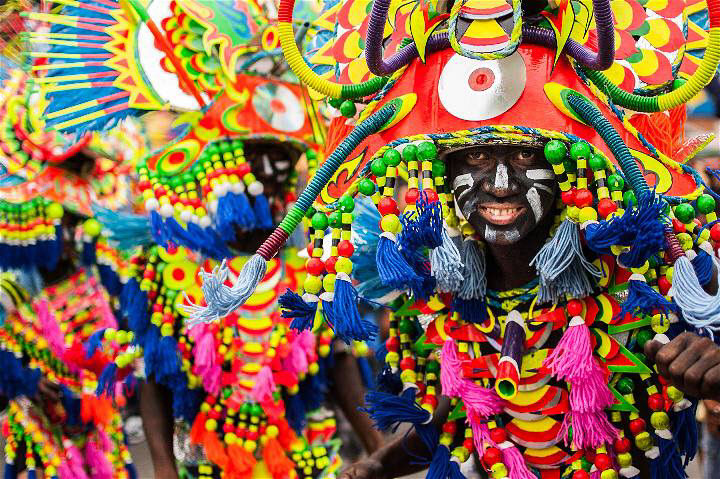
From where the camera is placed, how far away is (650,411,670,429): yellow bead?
356 centimetres

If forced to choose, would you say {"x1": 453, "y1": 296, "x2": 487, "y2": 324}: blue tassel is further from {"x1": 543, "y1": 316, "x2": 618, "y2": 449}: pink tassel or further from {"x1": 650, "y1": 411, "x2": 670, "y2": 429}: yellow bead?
{"x1": 650, "y1": 411, "x2": 670, "y2": 429}: yellow bead

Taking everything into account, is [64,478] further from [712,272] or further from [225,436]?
[712,272]

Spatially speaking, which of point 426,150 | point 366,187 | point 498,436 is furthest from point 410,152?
point 498,436

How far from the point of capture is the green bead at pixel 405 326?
4.09 m

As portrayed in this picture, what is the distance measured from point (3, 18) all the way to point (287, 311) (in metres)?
2.99

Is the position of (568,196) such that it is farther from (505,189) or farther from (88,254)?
(88,254)

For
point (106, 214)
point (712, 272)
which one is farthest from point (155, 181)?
point (712, 272)

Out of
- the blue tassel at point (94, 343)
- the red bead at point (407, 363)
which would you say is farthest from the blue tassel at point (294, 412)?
the red bead at point (407, 363)

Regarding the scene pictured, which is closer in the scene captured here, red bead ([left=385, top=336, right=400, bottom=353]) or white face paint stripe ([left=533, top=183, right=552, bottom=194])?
white face paint stripe ([left=533, top=183, right=552, bottom=194])

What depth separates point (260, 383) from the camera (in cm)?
514

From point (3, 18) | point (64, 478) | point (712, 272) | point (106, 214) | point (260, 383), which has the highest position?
point (3, 18)

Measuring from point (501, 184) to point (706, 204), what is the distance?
0.56 meters

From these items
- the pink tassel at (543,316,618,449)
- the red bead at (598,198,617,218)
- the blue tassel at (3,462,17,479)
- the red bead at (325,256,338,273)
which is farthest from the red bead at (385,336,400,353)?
the blue tassel at (3,462,17,479)

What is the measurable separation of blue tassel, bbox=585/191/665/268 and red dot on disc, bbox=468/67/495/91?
1.63ft
